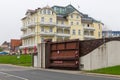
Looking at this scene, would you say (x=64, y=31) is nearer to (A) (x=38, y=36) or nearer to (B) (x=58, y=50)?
(A) (x=38, y=36)

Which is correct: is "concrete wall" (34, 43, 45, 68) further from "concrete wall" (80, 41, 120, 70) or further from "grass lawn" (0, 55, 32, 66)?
"concrete wall" (80, 41, 120, 70)

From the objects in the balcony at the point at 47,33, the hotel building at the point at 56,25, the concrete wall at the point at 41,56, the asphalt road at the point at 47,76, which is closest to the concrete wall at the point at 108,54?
the asphalt road at the point at 47,76

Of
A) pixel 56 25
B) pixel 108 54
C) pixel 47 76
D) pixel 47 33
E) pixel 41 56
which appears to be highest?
pixel 56 25

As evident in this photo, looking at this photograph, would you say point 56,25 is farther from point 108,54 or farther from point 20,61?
point 108,54

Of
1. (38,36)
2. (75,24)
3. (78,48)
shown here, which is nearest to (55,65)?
(78,48)

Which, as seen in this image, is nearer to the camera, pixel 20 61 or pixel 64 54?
pixel 64 54

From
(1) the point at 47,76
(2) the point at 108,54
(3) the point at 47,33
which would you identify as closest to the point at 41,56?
(2) the point at 108,54

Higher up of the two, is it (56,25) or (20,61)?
(56,25)

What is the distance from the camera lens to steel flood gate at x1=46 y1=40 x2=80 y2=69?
38.8m

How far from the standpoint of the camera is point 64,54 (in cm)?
4141

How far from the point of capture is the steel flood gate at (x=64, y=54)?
3881cm

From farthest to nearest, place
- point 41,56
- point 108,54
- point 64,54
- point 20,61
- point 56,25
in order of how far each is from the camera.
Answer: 1. point 56,25
2. point 20,61
3. point 41,56
4. point 64,54
5. point 108,54

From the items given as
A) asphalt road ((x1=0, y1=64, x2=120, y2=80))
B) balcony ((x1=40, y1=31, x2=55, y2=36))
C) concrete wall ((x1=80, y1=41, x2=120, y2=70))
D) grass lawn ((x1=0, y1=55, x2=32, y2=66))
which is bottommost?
asphalt road ((x1=0, y1=64, x2=120, y2=80))

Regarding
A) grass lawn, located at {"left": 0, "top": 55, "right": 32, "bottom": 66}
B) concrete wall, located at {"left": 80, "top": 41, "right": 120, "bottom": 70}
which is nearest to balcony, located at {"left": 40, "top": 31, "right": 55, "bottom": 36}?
grass lawn, located at {"left": 0, "top": 55, "right": 32, "bottom": 66}
